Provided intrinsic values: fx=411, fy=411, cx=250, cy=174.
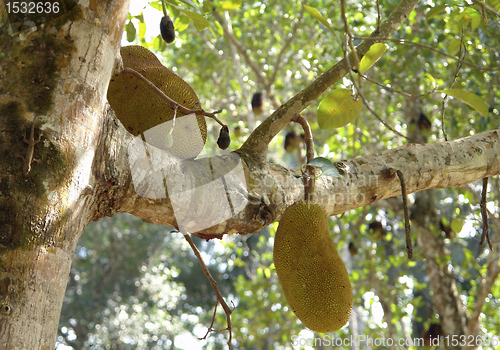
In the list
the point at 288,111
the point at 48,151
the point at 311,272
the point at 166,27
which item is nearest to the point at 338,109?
the point at 288,111

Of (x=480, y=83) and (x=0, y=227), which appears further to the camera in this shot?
(x=480, y=83)

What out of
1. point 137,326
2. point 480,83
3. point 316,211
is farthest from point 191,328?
point 316,211

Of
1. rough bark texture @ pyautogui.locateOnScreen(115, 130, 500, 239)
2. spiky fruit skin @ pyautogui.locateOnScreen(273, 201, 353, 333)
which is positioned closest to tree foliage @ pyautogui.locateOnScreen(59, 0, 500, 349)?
rough bark texture @ pyautogui.locateOnScreen(115, 130, 500, 239)

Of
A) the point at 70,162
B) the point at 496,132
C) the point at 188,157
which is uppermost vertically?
the point at 496,132

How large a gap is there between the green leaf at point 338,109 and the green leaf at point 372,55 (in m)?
0.14

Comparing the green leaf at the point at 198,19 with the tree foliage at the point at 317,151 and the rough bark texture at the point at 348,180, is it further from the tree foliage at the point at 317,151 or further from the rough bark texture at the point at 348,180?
the rough bark texture at the point at 348,180

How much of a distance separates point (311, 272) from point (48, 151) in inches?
26.0

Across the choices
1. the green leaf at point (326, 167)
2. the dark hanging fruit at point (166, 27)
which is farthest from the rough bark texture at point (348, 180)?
the dark hanging fruit at point (166, 27)

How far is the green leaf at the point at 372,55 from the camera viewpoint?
863 mm

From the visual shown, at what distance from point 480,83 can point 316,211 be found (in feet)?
7.56

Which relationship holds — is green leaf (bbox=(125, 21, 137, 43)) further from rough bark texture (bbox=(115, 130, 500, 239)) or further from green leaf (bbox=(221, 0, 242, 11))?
rough bark texture (bbox=(115, 130, 500, 239))

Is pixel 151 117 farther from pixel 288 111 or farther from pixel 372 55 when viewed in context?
pixel 372 55

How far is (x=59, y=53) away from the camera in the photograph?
664 millimetres

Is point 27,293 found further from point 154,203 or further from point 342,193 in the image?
point 342,193
